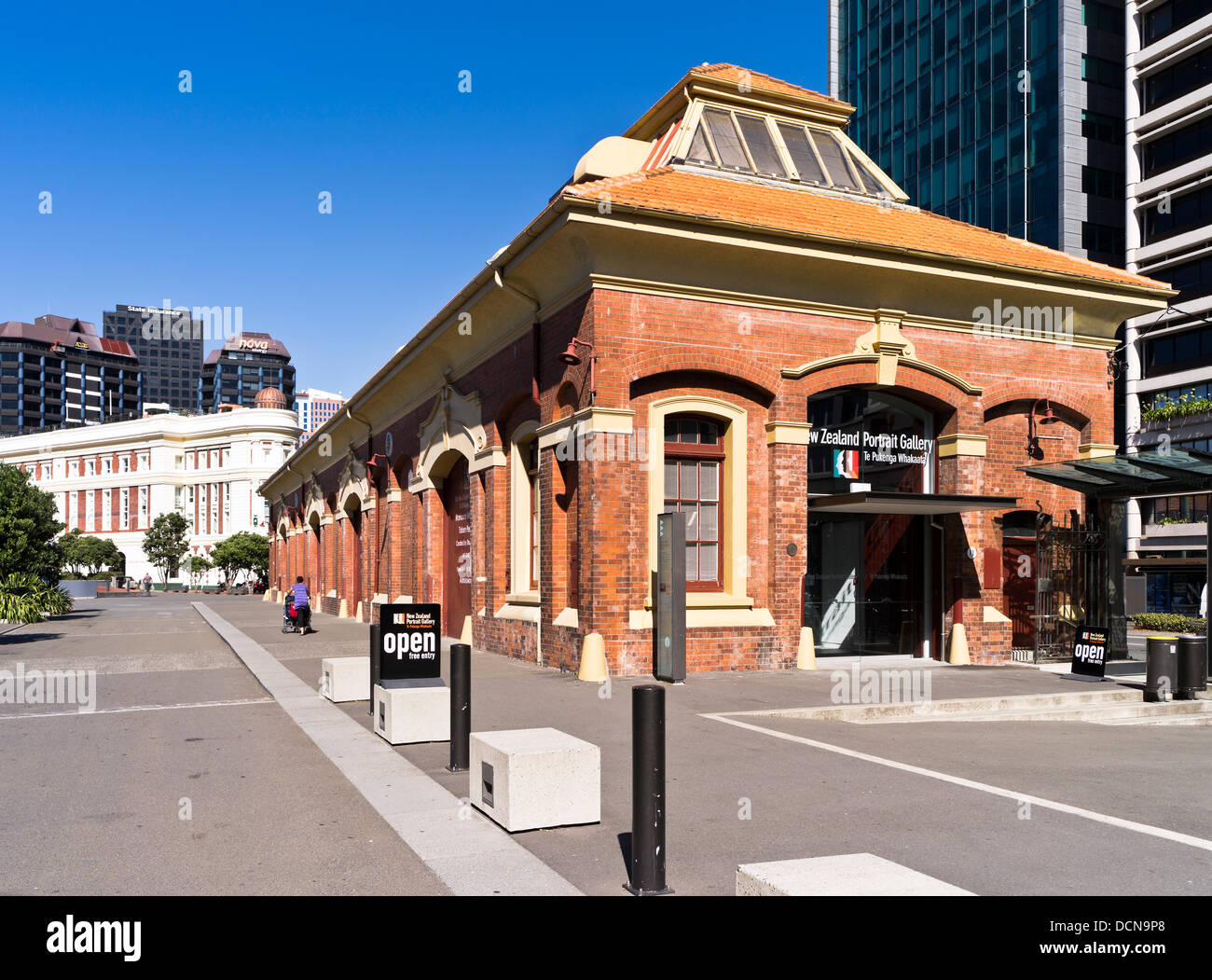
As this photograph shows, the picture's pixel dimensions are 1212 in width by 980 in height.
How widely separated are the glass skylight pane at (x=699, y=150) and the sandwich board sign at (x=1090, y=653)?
9.93 meters

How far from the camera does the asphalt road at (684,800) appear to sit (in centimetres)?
549

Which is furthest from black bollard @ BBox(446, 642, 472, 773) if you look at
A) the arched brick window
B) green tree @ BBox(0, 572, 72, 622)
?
green tree @ BBox(0, 572, 72, 622)

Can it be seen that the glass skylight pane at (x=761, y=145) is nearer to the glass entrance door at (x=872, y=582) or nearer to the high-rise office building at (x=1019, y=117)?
the glass entrance door at (x=872, y=582)

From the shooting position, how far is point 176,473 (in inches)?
3959

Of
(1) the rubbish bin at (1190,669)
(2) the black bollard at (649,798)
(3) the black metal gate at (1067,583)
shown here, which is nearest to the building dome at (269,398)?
(3) the black metal gate at (1067,583)

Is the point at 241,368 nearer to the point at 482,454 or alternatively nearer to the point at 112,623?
the point at 112,623

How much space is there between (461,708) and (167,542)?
94428 mm

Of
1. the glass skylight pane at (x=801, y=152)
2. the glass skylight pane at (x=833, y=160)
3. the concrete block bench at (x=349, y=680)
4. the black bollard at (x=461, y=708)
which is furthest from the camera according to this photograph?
the glass skylight pane at (x=833, y=160)

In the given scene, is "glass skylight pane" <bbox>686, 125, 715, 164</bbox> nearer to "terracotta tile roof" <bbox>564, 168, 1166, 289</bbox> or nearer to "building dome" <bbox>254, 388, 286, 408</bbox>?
"terracotta tile roof" <bbox>564, 168, 1166, 289</bbox>

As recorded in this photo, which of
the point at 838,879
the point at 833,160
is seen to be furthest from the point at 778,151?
the point at 838,879

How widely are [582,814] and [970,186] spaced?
61129 mm

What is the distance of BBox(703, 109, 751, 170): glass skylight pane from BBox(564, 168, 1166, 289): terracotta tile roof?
0.73 m

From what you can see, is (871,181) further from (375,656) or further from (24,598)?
(24,598)

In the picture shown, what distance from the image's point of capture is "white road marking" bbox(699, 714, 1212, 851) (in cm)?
636
